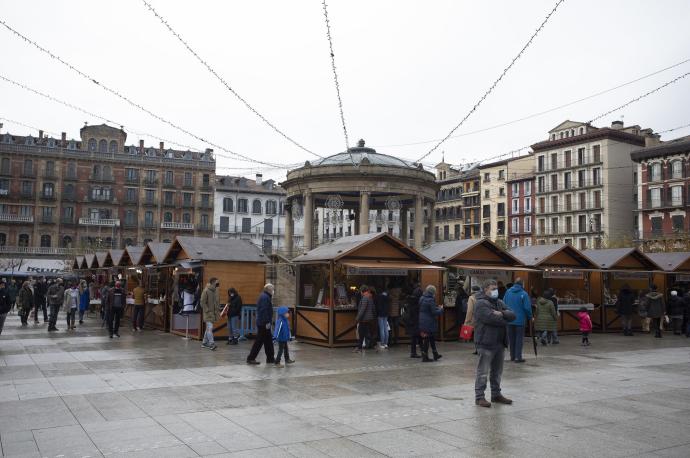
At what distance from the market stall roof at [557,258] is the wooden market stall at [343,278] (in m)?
5.35

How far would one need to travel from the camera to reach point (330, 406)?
32.8 ft

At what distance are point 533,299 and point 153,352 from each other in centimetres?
1314

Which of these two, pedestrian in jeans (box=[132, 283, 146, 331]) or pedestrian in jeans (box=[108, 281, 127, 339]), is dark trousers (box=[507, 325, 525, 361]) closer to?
pedestrian in jeans (box=[108, 281, 127, 339])

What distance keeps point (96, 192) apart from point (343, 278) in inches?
2628

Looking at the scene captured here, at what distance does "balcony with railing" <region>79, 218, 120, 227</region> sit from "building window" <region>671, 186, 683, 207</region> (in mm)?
64539

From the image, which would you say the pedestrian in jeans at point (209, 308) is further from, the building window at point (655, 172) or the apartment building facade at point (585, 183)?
the building window at point (655, 172)

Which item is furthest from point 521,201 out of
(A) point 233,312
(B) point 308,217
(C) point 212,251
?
(A) point 233,312

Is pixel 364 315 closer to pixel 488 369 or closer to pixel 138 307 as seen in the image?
pixel 488 369

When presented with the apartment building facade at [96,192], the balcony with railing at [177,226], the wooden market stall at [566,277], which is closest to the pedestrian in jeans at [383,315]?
the wooden market stall at [566,277]

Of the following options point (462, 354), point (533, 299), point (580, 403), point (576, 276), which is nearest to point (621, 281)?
point (576, 276)

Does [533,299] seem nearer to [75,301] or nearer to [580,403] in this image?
[580,403]

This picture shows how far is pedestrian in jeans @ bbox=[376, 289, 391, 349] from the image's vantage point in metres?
18.1

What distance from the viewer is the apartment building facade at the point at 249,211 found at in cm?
8906

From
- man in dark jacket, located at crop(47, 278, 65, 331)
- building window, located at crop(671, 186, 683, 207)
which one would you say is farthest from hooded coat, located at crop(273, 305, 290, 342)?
building window, located at crop(671, 186, 683, 207)
